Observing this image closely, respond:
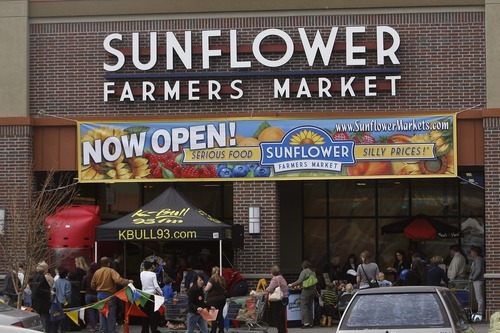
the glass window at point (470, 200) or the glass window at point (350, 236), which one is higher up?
the glass window at point (470, 200)

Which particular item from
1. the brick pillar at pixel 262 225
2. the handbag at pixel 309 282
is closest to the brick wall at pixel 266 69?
the brick pillar at pixel 262 225

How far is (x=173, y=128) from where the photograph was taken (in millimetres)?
25047

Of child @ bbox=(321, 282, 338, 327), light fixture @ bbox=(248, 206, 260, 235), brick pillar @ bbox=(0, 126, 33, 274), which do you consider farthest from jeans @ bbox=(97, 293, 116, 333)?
child @ bbox=(321, 282, 338, 327)

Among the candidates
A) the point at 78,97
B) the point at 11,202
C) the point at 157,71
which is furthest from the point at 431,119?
the point at 11,202

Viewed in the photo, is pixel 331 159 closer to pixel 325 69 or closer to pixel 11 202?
pixel 325 69

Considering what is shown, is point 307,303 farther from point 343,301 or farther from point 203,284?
point 203,284

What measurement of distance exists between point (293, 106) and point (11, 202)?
741cm

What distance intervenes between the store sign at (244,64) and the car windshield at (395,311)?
11.3 metres

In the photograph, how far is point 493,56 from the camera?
79.8ft

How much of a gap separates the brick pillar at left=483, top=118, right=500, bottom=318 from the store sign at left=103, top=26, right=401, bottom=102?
100 inches

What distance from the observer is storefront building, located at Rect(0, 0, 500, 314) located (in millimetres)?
24500

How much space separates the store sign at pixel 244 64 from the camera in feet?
81.1

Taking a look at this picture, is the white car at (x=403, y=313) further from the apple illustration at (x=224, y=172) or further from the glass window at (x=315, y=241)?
the glass window at (x=315, y=241)

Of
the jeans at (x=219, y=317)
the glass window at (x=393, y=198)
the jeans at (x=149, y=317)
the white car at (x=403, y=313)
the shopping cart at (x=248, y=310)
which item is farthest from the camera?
the glass window at (x=393, y=198)
